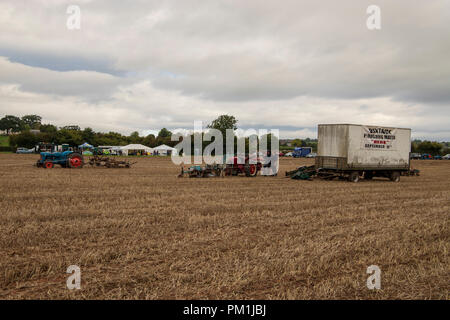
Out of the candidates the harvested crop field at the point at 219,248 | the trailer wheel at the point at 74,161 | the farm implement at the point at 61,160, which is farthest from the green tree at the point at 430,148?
the harvested crop field at the point at 219,248

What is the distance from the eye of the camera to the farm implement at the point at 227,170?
22344 millimetres

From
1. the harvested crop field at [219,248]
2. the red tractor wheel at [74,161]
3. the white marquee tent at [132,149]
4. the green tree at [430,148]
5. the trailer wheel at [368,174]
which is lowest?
the harvested crop field at [219,248]

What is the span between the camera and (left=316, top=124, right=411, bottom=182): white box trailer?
20438mm

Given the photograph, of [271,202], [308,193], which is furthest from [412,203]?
[271,202]

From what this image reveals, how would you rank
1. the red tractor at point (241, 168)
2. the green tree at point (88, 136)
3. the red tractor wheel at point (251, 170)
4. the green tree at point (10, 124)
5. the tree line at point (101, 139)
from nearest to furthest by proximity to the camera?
the red tractor at point (241, 168)
the red tractor wheel at point (251, 170)
the tree line at point (101, 139)
the green tree at point (88, 136)
the green tree at point (10, 124)

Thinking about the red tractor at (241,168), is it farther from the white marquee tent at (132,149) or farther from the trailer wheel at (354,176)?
the white marquee tent at (132,149)

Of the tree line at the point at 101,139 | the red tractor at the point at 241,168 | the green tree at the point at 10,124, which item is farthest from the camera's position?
the green tree at the point at 10,124

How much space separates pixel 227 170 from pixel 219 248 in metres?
16.7

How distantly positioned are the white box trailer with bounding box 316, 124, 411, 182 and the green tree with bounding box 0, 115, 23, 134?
598ft

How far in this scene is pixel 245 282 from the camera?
199 inches

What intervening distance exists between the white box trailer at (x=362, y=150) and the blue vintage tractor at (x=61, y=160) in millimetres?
19095

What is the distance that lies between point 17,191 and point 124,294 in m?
11.8

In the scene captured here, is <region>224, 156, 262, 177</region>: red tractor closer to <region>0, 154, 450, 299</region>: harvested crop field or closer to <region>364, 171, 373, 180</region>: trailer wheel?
<region>364, 171, 373, 180</region>: trailer wheel

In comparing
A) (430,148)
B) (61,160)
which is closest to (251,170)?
(61,160)
